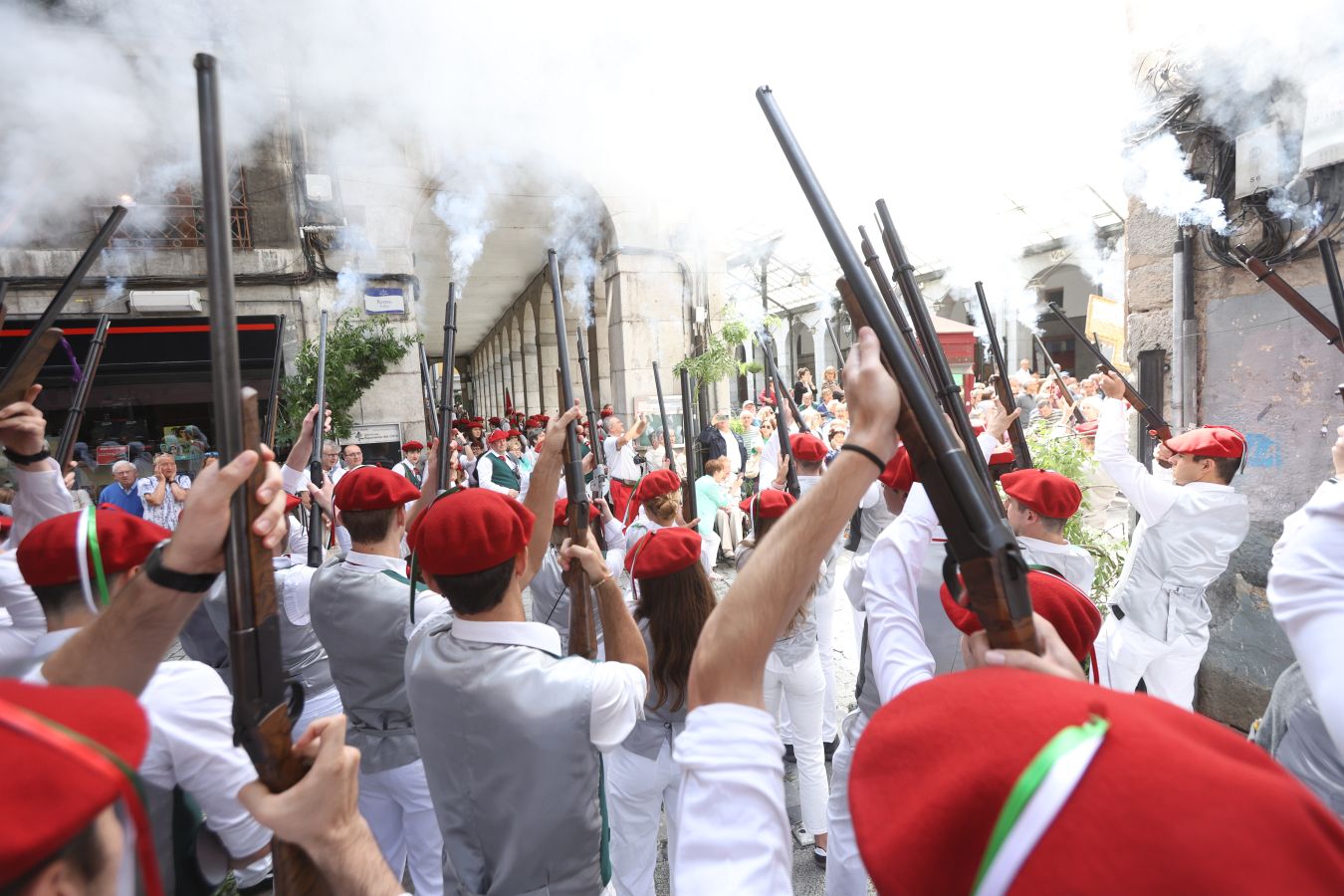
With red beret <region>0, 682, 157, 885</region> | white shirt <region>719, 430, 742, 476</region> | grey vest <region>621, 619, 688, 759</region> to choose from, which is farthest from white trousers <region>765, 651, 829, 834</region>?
white shirt <region>719, 430, 742, 476</region>

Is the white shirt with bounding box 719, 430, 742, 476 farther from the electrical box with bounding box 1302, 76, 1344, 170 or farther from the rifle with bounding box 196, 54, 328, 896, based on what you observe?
the rifle with bounding box 196, 54, 328, 896

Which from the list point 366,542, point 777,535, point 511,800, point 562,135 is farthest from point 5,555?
point 562,135

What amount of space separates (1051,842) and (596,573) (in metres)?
1.55

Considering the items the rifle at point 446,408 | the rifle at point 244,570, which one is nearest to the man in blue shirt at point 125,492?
the rifle at point 446,408

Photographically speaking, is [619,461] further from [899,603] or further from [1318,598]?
[1318,598]

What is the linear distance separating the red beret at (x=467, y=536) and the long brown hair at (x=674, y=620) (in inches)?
30.5

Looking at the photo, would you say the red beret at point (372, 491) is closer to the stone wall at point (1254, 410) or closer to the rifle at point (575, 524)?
the rifle at point (575, 524)

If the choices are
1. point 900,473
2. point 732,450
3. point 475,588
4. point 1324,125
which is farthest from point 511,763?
point 732,450

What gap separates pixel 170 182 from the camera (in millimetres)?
9930

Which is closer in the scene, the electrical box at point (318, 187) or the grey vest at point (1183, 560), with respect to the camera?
the grey vest at point (1183, 560)

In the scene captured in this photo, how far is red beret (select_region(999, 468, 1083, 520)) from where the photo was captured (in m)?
2.72

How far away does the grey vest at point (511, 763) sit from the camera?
1718 millimetres

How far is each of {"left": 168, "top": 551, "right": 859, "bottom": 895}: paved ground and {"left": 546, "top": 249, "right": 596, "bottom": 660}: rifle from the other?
123 centimetres

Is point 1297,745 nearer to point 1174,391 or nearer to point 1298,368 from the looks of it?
point 1298,368
